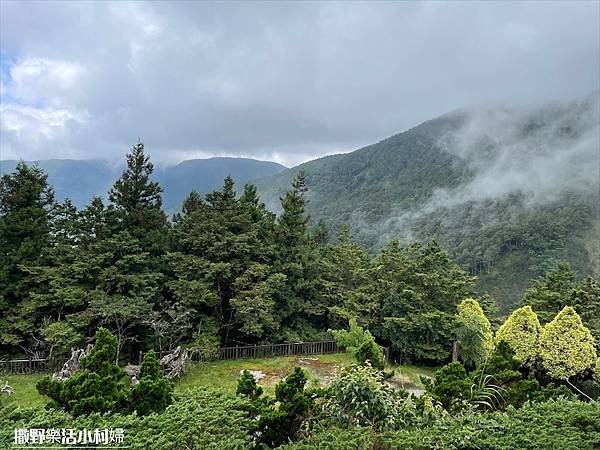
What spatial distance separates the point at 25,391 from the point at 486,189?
84.8 m

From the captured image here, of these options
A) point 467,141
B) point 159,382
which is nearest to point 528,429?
point 159,382

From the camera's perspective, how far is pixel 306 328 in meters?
17.5

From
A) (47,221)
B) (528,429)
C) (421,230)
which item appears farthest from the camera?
(421,230)

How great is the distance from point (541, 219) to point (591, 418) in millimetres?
66388

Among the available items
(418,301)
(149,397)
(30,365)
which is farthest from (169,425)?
(418,301)

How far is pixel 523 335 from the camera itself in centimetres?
1338

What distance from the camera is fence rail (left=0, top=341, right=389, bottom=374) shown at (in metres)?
13.2

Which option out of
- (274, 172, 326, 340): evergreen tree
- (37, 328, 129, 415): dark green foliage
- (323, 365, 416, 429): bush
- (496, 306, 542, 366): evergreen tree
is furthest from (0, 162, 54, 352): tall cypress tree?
(496, 306, 542, 366): evergreen tree

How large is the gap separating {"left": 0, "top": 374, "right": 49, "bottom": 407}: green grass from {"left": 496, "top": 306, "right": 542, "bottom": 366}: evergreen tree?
41.5ft

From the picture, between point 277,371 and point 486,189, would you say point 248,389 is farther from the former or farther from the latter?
point 486,189

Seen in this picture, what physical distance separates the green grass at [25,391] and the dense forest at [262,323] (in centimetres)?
110

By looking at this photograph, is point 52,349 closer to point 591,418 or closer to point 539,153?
point 591,418
